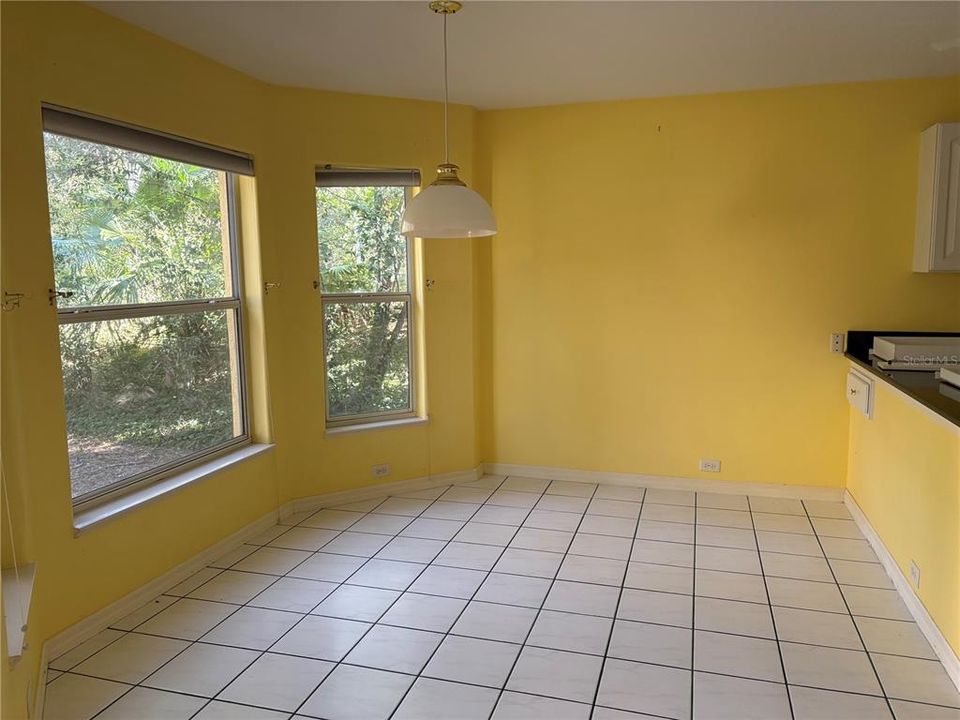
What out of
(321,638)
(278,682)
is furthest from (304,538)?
(278,682)

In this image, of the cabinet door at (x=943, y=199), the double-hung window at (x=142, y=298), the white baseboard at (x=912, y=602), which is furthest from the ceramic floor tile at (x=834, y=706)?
the double-hung window at (x=142, y=298)

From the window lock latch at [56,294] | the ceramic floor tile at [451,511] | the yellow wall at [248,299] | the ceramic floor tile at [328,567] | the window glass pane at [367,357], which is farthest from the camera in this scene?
the window glass pane at [367,357]

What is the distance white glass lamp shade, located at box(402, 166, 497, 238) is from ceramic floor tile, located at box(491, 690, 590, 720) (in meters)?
1.68

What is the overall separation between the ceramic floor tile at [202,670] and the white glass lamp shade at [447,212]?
173 cm

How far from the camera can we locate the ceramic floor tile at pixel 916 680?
7.66 feet

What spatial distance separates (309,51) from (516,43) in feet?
3.15

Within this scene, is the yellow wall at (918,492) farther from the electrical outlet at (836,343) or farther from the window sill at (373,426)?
the window sill at (373,426)

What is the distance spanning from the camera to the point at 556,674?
2496 millimetres

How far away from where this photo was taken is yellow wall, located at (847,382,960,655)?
2.50 m

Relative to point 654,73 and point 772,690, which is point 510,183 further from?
point 772,690

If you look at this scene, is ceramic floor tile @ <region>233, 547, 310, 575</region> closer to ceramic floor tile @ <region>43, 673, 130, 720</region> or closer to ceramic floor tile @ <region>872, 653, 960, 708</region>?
ceramic floor tile @ <region>43, 673, 130, 720</region>

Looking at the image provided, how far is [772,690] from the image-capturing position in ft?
7.83

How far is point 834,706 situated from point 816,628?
533mm

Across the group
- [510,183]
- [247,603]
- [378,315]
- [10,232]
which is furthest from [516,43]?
[247,603]
